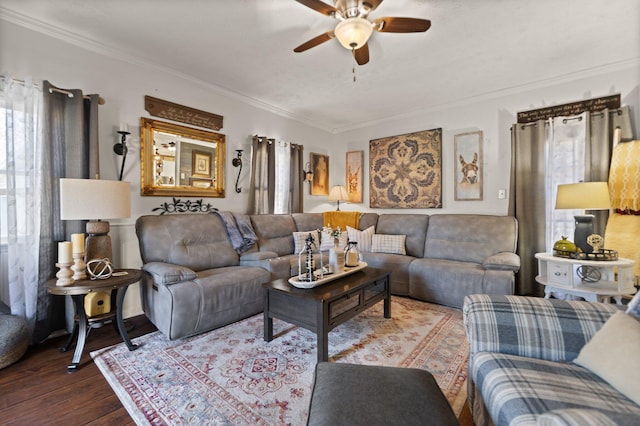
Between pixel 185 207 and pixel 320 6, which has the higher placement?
pixel 320 6

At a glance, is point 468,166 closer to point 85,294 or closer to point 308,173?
point 308,173

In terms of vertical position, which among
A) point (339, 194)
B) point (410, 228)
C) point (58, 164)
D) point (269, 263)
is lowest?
point (269, 263)

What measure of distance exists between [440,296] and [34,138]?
13.3ft

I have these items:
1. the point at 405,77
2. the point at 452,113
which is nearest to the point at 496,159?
the point at 452,113

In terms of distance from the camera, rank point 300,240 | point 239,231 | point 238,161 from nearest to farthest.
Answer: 1. point 239,231
2. point 238,161
3. point 300,240

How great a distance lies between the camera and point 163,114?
10.1 ft

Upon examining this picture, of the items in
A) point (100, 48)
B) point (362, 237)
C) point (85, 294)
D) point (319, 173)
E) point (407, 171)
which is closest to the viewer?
point (85, 294)

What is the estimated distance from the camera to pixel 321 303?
74.9 inches

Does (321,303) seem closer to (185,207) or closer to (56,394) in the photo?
(56,394)

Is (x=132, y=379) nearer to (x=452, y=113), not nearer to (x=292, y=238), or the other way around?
(x=292, y=238)

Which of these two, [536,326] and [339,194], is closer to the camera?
[536,326]

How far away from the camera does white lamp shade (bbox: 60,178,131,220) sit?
1981 mm

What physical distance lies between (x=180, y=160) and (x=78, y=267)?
1.58 meters

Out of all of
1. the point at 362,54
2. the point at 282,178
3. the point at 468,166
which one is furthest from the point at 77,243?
the point at 468,166
